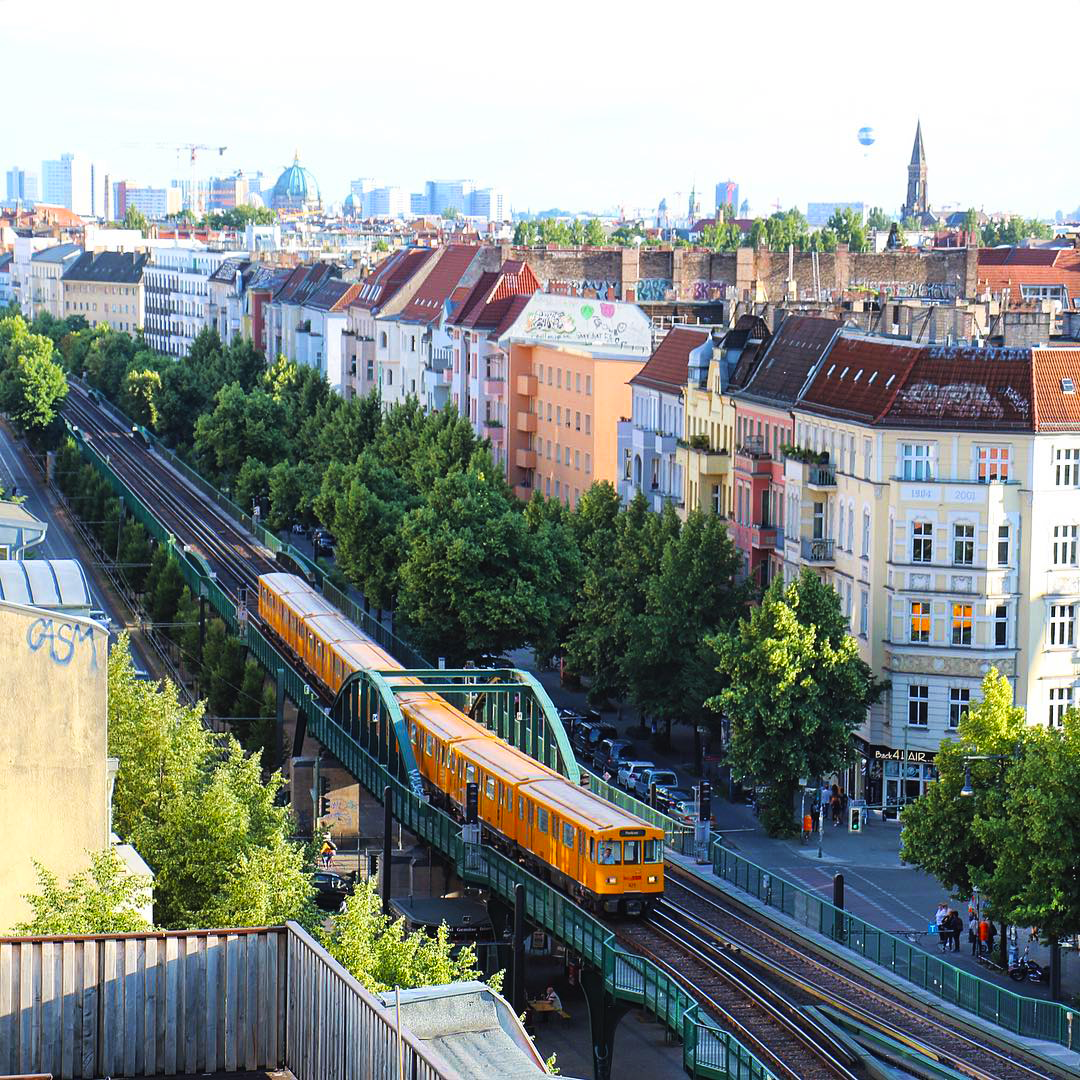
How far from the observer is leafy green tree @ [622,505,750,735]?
84.9m

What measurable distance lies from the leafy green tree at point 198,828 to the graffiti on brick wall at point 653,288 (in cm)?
10765

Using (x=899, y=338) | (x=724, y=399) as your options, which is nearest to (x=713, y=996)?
(x=899, y=338)

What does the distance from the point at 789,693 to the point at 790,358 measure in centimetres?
2285

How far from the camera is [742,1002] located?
50.8 meters

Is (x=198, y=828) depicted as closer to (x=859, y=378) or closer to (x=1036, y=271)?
(x=859, y=378)

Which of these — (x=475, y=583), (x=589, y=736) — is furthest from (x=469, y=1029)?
(x=475, y=583)

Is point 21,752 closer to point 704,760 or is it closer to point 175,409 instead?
point 704,760

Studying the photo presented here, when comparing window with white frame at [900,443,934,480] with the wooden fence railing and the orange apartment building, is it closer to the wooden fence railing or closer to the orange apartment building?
the orange apartment building

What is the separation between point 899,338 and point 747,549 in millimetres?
11164

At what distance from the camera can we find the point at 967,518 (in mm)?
79562

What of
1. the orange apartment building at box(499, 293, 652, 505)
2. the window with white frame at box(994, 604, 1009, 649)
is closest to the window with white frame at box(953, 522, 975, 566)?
the window with white frame at box(994, 604, 1009, 649)

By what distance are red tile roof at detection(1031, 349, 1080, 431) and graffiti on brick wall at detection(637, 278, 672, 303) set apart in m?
83.4

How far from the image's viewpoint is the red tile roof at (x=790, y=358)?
91562mm

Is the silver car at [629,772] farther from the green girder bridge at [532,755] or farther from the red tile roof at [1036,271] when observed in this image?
the red tile roof at [1036,271]
